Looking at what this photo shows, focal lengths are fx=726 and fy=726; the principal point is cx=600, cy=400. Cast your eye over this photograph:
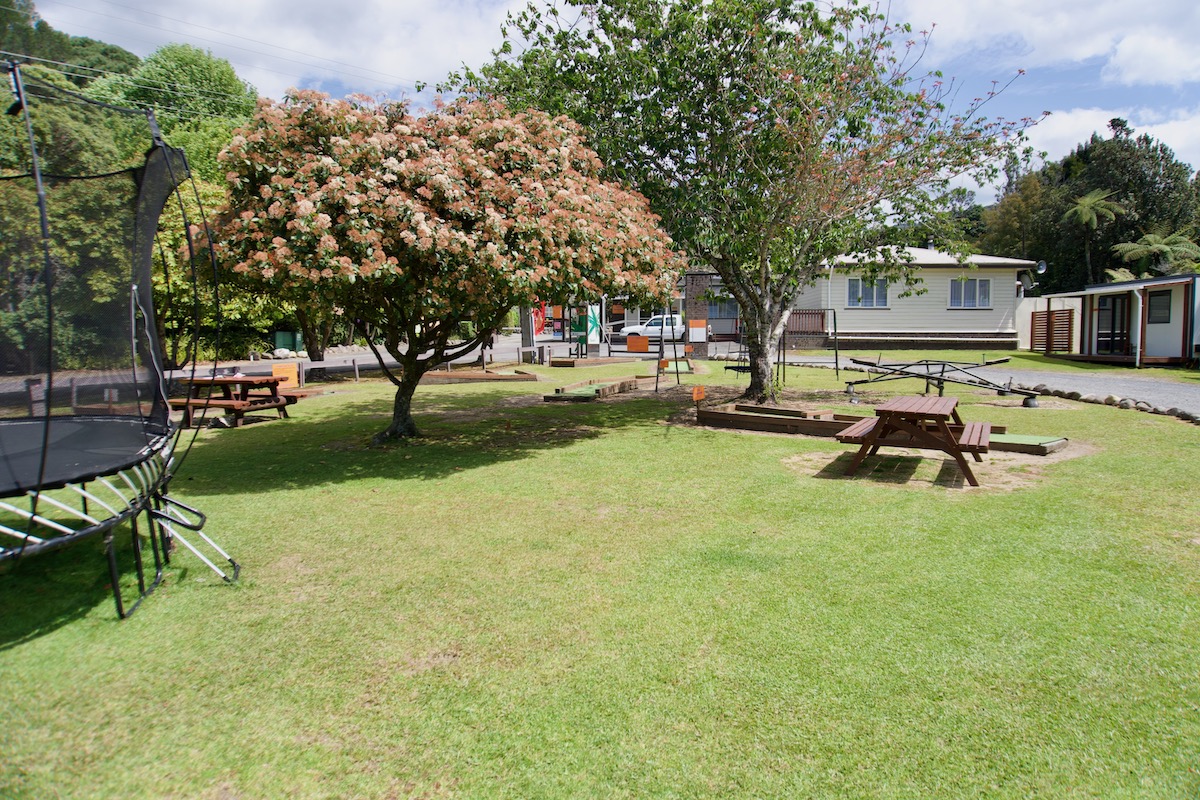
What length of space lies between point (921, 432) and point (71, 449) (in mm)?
7098

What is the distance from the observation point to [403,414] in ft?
33.7

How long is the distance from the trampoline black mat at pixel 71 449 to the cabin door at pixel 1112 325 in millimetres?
27005

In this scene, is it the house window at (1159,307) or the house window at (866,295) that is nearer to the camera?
the house window at (1159,307)

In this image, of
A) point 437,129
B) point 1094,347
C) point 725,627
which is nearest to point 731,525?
point 725,627

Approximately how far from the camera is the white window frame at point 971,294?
3041 centimetres

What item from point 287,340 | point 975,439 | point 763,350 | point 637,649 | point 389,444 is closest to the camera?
point 637,649

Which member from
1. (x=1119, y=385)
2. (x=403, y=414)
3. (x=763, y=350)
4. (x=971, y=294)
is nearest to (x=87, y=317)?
(x=403, y=414)

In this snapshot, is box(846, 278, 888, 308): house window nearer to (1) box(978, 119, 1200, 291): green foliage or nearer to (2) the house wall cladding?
(2) the house wall cladding

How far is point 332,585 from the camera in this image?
4766 millimetres

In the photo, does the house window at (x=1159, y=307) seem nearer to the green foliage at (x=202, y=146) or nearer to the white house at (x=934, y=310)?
the white house at (x=934, y=310)

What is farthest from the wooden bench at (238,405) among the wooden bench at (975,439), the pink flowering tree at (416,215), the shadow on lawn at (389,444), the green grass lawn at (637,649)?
the wooden bench at (975,439)

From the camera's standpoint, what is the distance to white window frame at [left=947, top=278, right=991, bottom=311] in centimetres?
3041

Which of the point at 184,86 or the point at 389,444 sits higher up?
the point at 184,86

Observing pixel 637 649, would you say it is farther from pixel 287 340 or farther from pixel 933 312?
pixel 933 312
